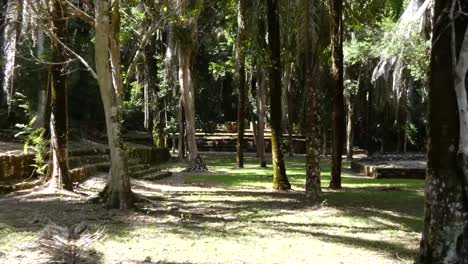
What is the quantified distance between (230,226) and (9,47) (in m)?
10.3

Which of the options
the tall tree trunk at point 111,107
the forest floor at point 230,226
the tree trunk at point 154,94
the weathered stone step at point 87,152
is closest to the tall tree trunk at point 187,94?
the weathered stone step at point 87,152

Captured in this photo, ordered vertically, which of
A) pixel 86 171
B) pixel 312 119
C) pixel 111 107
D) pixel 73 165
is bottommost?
pixel 86 171

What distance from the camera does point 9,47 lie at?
1639 cm

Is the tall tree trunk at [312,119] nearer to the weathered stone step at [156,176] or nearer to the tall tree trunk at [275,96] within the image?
the tall tree trunk at [275,96]

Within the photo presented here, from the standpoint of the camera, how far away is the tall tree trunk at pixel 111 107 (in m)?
10.8

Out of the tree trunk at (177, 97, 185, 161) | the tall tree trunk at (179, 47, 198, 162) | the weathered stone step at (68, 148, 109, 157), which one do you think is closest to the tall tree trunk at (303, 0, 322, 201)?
the weathered stone step at (68, 148, 109, 157)

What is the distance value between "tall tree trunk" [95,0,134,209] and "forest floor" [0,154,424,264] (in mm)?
402

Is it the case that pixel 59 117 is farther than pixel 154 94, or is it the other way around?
pixel 154 94

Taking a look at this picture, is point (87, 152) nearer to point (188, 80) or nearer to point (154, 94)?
point (188, 80)

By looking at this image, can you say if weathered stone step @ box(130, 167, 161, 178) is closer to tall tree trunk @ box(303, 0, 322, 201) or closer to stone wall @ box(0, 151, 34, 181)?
stone wall @ box(0, 151, 34, 181)

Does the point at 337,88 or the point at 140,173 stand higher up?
the point at 337,88

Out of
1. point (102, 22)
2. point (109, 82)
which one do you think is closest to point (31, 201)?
point (109, 82)

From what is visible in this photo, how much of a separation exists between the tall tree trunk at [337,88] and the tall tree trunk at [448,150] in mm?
9563

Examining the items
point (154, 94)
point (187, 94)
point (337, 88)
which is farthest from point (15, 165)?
point (154, 94)
